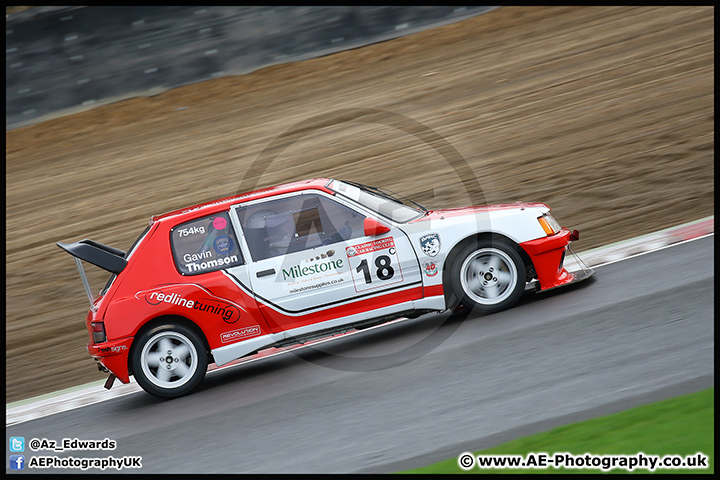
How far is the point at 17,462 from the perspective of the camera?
6.05m

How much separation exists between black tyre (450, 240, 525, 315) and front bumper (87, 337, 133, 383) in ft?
10.1

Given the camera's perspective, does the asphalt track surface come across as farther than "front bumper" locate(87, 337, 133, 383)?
No

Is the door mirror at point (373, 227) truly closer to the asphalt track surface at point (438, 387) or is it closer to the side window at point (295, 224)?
the side window at point (295, 224)

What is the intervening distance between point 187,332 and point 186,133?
34.5ft

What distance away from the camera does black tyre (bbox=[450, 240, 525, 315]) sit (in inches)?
276

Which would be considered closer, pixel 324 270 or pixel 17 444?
pixel 17 444

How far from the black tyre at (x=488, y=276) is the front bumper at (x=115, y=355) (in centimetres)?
308

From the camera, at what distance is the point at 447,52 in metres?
17.8

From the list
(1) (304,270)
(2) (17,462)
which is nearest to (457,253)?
(1) (304,270)

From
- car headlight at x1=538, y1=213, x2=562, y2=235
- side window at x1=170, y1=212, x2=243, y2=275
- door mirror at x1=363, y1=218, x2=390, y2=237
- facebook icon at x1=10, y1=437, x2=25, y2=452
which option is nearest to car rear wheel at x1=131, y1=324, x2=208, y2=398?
side window at x1=170, y1=212, x2=243, y2=275

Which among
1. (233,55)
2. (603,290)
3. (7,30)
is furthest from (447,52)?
(603,290)

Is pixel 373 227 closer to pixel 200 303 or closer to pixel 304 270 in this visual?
pixel 304 270

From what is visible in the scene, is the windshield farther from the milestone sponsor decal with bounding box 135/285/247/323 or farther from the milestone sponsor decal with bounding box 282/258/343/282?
the milestone sponsor decal with bounding box 135/285/247/323

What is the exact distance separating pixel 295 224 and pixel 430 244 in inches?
50.7
